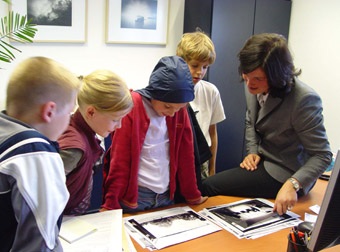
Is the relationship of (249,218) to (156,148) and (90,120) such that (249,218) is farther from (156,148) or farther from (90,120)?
(90,120)

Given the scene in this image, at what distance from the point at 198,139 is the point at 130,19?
148 cm

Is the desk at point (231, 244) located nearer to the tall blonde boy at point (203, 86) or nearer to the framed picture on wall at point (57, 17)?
the tall blonde boy at point (203, 86)

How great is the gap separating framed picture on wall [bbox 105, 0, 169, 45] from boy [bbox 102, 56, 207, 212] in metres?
1.39

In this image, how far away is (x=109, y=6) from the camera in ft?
8.73

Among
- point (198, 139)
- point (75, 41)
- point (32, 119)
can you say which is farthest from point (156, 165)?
point (75, 41)

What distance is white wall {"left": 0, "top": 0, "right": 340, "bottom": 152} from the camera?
2.62 meters

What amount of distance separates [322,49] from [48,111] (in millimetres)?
2980

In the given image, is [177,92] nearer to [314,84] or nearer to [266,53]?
[266,53]

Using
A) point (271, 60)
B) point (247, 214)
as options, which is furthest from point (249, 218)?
point (271, 60)

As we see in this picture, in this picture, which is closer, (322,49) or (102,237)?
(102,237)

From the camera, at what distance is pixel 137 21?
283 centimetres

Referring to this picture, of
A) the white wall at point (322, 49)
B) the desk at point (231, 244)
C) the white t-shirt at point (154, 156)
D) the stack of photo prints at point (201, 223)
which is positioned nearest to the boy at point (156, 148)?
the white t-shirt at point (154, 156)

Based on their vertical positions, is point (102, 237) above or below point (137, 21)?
below

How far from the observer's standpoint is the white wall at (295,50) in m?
2.62
